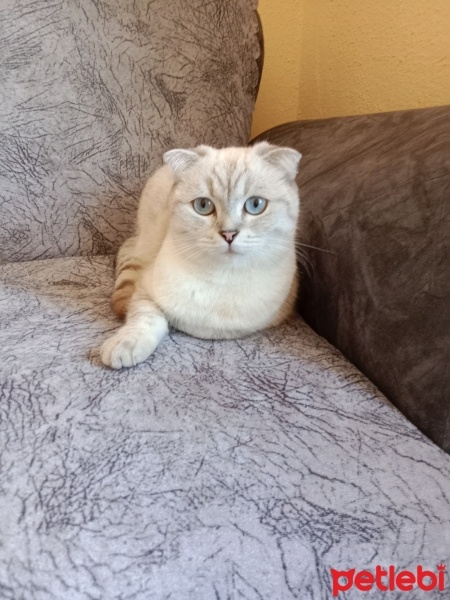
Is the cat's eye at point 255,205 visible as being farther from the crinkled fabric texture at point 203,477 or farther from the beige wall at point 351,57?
the beige wall at point 351,57

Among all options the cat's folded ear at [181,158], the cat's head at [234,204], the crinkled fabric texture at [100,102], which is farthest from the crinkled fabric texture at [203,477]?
the crinkled fabric texture at [100,102]

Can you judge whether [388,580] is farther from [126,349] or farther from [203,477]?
[126,349]

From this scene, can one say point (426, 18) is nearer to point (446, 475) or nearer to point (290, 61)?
point (290, 61)

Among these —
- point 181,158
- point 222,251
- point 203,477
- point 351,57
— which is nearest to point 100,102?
point 181,158

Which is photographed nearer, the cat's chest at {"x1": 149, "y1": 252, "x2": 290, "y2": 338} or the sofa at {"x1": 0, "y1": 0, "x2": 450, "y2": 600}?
the sofa at {"x1": 0, "y1": 0, "x2": 450, "y2": 600}

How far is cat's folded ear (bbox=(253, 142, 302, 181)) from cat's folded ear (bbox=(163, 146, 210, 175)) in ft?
0.44

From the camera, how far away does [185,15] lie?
1.61 m

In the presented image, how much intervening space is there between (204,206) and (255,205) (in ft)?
0.37

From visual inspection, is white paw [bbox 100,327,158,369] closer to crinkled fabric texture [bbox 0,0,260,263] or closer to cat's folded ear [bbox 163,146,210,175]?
cat's folded ear [bbox 163,146,210,175]

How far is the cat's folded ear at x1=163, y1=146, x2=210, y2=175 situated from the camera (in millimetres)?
1158

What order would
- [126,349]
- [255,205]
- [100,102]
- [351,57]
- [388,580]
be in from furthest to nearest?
[351,57]
[100,102]
[255,205]
[126,349]
[388,580]

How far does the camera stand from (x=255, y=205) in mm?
1123

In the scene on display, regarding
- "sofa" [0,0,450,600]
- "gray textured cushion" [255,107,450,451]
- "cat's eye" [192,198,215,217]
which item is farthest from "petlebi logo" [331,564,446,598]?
"cat's eye" [192,198,215,217]

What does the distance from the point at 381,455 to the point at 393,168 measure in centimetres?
60
